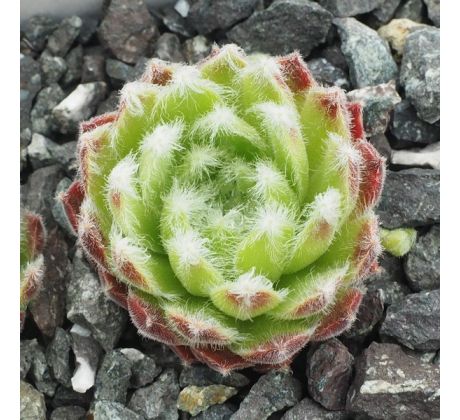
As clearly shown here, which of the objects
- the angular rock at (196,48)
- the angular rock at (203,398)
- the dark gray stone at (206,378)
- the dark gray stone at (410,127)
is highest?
the angular rock at (196,48)

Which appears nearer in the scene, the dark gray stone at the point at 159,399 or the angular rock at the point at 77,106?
the dark gray stone at the point at 159,399

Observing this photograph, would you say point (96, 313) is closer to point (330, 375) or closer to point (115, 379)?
point (115, 379)

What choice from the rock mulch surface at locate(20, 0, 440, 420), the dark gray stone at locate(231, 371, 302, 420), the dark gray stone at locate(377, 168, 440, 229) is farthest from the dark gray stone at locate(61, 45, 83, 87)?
the dark gray stone at locate(231, 371, 302, 420)

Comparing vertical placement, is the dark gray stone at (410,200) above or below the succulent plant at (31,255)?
below

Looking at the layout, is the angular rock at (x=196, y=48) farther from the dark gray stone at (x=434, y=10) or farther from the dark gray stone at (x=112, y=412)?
the dark gray stone at (x=112, y=412)

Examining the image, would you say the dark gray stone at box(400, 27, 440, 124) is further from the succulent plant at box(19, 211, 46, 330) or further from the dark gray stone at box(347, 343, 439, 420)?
the succulent plant at box(19, 211, 46, 330)

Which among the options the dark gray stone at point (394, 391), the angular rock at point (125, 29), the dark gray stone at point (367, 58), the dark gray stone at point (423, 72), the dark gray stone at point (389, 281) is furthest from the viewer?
the angular rock at point (125, 29)

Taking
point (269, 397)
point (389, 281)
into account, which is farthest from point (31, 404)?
point (389, 281)

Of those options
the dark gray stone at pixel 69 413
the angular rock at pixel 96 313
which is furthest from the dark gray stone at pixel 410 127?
the dark gray stone at pixel 69 413
